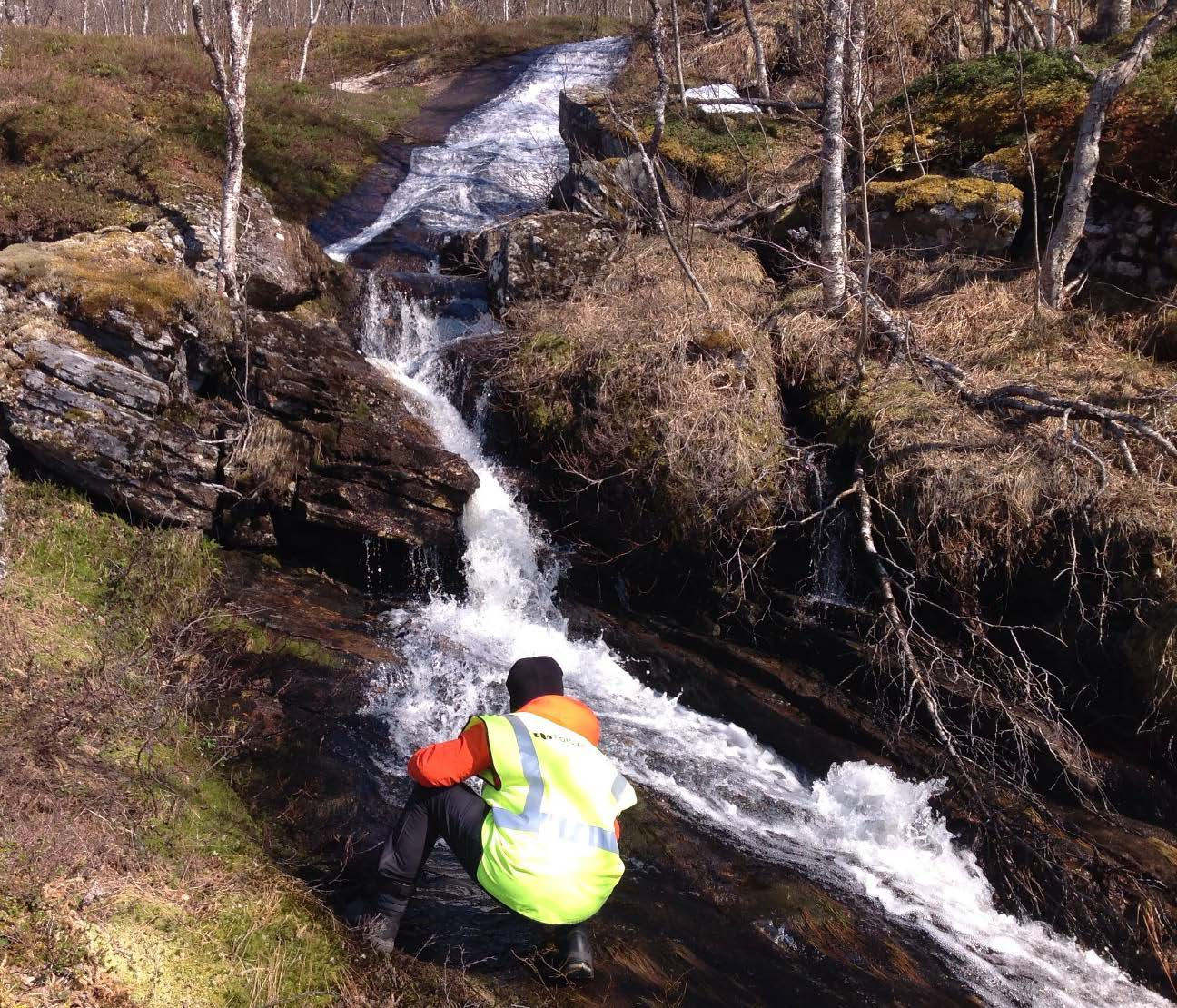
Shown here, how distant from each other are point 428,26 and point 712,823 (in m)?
29.0

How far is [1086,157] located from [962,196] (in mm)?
1271

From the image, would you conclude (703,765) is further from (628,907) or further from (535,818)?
(535,818)

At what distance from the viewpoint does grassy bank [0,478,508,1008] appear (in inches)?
118

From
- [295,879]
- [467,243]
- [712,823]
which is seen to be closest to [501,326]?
[467,243]

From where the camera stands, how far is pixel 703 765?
5.89 meters

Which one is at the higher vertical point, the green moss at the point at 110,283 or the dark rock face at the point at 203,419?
the green moss at the point at 110,283

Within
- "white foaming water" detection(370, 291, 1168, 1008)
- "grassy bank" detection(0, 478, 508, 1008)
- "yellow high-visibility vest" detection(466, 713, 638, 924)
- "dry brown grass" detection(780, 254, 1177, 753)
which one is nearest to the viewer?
"grassy bank" detection(0, 478, 508, 1008)

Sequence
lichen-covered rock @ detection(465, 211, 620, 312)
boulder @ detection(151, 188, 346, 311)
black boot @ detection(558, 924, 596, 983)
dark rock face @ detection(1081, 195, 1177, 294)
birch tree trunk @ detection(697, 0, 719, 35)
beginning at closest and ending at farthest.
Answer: black boot @ detection(558, 924, 596, 983) → dark rock face @ detection(1081, 195, 1177, 294) → boulder @ detection(151, 188, 346, 311) → lichen-covered rock @ detection(465, 211, 620, 312) → birch tree trunk @ detection(697, 0, 719, 35)

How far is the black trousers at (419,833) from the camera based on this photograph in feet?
11.1

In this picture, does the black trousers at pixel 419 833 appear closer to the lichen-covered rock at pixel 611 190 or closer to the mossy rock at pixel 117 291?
the mossy rock at pixel 117 291

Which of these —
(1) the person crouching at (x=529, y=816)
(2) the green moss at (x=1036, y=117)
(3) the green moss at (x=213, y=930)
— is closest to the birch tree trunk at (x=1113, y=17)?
(2) the green moss at (x=1036, y=117)

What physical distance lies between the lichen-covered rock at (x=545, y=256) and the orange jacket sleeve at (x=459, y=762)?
737cm

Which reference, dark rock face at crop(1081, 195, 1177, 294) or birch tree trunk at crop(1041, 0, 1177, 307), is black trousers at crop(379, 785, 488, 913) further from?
dark rock face at crop(1081, 195, 1177, 294)

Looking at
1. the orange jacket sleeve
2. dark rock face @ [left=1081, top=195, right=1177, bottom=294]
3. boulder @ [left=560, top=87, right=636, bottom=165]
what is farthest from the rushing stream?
dark rock face @ [left=1081, top=195, right=1177, bottom=294]
